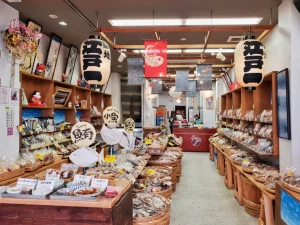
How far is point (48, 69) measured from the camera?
20.3 feet

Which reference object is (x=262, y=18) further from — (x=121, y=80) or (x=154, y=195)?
(x=121, y=80)

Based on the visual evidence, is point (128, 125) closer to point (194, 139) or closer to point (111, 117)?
point (111, 117)

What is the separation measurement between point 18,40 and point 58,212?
10.5ft

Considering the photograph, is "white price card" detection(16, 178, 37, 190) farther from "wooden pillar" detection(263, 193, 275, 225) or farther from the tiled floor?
"wooden pillar" detection(263, 193, 275, 225)

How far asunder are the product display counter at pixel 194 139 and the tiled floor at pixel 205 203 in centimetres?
444

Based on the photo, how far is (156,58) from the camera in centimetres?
572

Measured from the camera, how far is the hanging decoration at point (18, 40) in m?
4.22

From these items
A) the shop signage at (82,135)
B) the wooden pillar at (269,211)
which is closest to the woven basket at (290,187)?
the wooden pillar at (269,211)

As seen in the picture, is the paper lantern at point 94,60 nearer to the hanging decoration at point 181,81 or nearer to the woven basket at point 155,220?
the woven basket at point 155,220

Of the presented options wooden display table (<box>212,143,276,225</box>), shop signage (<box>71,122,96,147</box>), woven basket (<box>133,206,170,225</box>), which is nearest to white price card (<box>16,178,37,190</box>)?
shop signage (<box>71,122,96,147</box>)

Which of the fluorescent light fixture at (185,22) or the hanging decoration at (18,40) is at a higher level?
the fluorescent light fixture at (185,22)

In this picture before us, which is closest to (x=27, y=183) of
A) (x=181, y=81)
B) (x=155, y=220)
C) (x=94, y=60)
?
(x=155, y=220)

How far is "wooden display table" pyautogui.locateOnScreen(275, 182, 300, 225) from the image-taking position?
106 inches

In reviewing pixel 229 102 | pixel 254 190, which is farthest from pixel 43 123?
pixel 229 102
